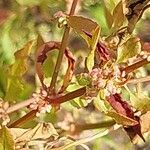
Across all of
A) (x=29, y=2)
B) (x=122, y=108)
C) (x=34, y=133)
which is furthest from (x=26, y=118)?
(x=29, y=2)

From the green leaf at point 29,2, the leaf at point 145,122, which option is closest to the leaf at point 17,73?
the leaf at point 145,122

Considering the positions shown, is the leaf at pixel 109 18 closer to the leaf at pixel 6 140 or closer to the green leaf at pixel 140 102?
the green leaf at pixel 140 102

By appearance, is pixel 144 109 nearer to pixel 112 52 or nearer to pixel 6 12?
pixel 112 52

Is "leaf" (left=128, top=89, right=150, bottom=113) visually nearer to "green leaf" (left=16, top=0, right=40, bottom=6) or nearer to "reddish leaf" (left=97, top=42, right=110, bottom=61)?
"reddish leaf" (left=97, top=42, right=110, bottom=61)

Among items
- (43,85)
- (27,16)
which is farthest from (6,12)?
(43,85)

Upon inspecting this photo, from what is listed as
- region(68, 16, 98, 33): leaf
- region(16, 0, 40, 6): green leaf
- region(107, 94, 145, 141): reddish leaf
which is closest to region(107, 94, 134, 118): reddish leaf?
region(107, 94, 145, 141): reddish leaf

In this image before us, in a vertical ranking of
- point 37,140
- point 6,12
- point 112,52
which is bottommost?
point 37,140
